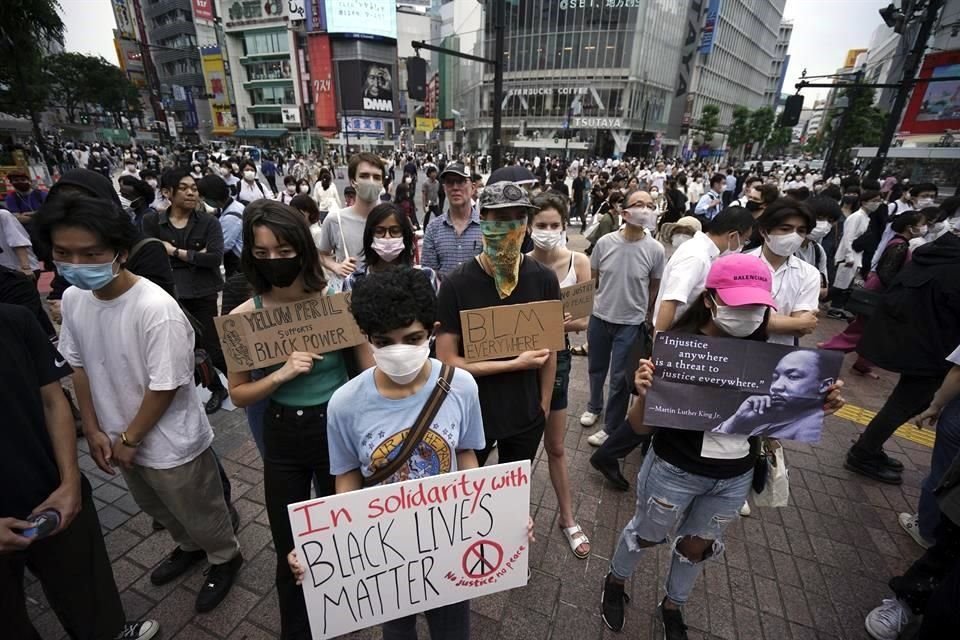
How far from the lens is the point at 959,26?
29297 millimetres

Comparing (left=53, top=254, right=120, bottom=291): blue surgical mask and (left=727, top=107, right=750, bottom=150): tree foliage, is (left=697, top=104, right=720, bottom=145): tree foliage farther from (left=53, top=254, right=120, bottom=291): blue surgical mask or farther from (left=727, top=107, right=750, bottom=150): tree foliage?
(left=53, top=254, right=120, bottom=291): blue surgical mask

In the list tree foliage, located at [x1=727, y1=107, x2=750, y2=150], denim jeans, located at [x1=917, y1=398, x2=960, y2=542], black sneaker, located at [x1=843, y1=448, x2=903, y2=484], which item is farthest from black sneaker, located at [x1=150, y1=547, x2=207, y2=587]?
tree foliage, located at [x1=727, y1=107, x2=750, y2=150]

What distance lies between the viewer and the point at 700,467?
6.50 feet

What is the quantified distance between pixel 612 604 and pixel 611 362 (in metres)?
2.29

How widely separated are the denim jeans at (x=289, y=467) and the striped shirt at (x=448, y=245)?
193 cm

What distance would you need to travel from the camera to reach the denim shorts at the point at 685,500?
204cm

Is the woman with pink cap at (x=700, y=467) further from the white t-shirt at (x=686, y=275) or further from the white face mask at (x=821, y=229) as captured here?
the white face mask at (x=821, y=229)

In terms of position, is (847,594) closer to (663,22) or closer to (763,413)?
(763,413)

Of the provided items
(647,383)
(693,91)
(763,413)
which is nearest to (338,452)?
(647,383)

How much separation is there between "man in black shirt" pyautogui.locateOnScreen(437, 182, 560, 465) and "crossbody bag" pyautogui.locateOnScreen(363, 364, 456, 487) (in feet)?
1.70

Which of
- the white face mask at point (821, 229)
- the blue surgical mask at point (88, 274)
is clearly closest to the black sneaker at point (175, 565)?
the blue surgical mask at point (88, 274)

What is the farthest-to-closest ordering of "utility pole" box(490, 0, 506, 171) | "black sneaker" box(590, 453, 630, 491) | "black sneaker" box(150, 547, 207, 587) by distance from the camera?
1. "utility pole" box(490, 0, 506, 171)
2. "black sneaker" box(590, 453, 630, 491)
3. "black sneaker" box(150, 547, 207, 587)

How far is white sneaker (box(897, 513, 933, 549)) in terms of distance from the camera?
3.05 m

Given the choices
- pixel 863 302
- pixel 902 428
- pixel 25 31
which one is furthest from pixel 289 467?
Result: pixel 25 31
